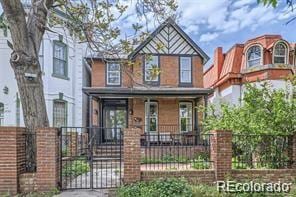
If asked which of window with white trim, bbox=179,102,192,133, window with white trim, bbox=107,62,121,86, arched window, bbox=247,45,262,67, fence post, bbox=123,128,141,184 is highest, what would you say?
arched window, bbox=247,45,262,67

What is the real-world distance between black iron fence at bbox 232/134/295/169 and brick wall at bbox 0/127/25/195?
5747 millimetres

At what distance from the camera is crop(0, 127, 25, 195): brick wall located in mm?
9086

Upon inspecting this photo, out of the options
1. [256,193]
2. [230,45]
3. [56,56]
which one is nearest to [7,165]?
[256,193]

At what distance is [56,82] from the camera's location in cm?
1858

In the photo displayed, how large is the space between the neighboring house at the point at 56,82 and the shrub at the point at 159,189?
8747 millimetres

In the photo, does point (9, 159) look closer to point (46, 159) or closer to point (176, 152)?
point (46, 159)

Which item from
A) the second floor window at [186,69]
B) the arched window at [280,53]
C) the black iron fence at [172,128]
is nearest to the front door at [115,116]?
the black iron fence at [172,128]

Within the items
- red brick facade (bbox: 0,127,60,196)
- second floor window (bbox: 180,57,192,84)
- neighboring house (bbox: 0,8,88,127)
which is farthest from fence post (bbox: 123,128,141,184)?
second floor window (bbox: 180,57,192,84)

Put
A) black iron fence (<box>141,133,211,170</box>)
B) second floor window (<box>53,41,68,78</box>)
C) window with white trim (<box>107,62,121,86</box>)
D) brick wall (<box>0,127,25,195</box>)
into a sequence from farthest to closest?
1. window with white trim (<box>107,62,121,86</box>)
2. second floor window (<box>53,41,68,78</box>)
3. black iron fence (<box>141,133,211,170</box>)
4. brick wall (<box>0,127,25,195</box>)

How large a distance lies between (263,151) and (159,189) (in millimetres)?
3789

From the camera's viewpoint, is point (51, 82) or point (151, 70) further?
point (51, 82)

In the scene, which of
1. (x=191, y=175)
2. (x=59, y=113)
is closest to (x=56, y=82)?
(x=59, y=113)

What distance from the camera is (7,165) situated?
9133 mm

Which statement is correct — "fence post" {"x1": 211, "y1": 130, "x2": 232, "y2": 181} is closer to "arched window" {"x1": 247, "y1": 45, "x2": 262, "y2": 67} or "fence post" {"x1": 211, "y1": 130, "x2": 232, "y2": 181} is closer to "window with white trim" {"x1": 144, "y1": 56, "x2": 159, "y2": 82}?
"window with white trim" {"x1": 144, "y1": 56, "x2": 159, "y2": 82}
